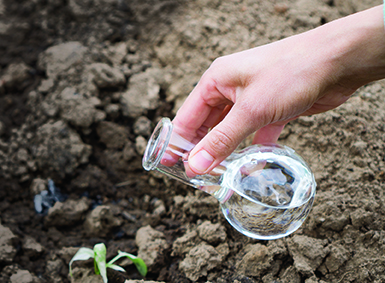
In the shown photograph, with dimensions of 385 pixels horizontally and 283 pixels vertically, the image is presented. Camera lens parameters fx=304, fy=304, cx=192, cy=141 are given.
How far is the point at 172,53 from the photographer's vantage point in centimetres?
281

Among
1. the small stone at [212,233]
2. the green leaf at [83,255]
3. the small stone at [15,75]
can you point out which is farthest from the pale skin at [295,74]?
the small stone at [15,75]

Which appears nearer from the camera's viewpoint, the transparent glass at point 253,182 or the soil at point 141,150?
the transparent glass at point 253,182

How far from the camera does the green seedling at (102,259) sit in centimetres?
168

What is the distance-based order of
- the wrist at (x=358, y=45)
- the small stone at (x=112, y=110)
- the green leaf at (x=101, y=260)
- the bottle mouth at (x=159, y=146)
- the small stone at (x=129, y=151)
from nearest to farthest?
1. the wrist at (x=358, y=45)
2. the bottle mouth at (x=159, y=146)
3. the green leaf at (x=101, y=260)
4. the small stone at (x=129, y=151)
5. the small stone at (x=112, y=110)

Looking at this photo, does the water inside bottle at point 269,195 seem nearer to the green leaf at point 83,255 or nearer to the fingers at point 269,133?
the fingers at point 269,133

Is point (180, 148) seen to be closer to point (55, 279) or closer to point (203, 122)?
point (203, 122)

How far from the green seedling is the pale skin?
0.76 metres

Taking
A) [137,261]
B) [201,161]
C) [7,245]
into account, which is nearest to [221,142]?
[201,161]

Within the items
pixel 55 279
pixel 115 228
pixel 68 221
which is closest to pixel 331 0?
pixel 115 228

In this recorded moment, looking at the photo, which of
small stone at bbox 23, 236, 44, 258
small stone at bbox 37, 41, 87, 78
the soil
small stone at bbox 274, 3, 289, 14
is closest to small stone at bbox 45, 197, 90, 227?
the soil

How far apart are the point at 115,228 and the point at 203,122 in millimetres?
949

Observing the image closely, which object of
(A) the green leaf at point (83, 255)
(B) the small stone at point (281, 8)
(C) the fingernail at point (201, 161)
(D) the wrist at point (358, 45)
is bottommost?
(A) the green leaf at point (83, 255)

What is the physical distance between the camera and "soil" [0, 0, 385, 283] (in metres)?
1.72

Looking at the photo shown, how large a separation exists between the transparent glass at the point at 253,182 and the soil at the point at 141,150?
0.30 metres
